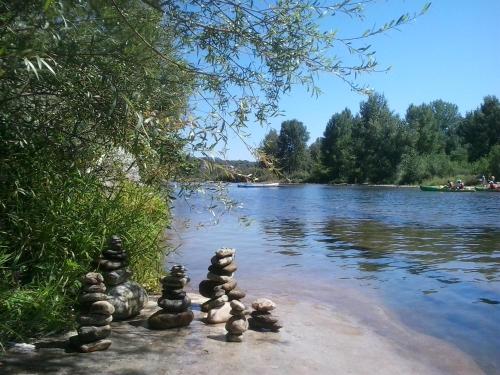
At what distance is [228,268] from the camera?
7262 mm

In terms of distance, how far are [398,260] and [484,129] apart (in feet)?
267

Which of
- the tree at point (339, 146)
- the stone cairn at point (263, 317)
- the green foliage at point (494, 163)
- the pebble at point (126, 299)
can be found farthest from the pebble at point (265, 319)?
the tree at point (339, 146)

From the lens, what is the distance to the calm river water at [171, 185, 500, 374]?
805cm

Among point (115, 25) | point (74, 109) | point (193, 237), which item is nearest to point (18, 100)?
point (74, 109)

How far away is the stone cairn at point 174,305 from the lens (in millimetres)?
6113

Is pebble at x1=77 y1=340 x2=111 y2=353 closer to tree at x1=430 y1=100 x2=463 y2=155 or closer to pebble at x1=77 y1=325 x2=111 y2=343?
pebble at x1=77 y1=325 x2=111 y2=343

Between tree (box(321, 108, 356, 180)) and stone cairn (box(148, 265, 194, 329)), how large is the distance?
3899 inches

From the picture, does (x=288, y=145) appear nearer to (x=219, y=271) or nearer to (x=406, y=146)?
(x=219, y=271)

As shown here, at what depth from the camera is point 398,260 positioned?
45.9 ft

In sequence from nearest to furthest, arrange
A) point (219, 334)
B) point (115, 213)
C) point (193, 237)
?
1. point (219, 334)
2. point (115, 213)
3. point (193, 237)

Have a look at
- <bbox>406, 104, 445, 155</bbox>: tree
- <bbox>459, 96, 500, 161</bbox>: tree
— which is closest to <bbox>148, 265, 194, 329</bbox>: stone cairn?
<bbox>459, 96, 500, 161</bbox>: tree

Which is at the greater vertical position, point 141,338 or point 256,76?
point 256,76

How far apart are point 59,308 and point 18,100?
222 cm

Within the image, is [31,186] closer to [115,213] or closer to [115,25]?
[115,213]
